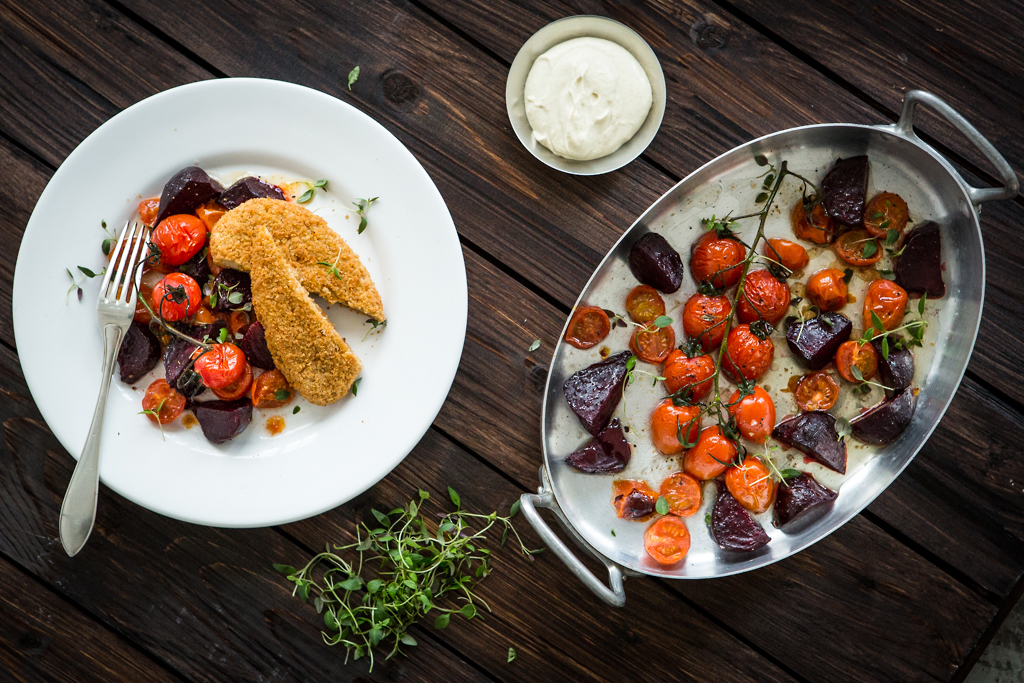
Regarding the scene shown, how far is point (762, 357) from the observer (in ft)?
5.15

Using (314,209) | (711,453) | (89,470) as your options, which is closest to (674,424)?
(711,453)

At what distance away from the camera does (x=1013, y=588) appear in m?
1.78

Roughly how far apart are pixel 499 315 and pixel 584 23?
85 centimetres

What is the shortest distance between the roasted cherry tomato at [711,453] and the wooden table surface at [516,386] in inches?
16.7

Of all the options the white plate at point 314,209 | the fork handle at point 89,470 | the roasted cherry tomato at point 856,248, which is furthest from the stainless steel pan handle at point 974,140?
the fork handle at point 89,470

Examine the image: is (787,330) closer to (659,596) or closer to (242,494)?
(659,596)

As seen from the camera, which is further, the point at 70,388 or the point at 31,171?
the point at 31,171

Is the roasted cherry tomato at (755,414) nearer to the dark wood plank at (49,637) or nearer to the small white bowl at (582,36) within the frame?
the small white bowl at (582,36)

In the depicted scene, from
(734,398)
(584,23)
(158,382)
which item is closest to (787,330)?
(734,398)

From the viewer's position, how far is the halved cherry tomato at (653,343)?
1595 millimetres

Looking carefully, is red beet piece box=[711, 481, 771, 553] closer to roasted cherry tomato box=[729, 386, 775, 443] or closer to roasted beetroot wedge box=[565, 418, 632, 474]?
roasted cherry tomato box=[729, 386, 775, 443]

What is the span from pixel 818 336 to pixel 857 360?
5.0 inches

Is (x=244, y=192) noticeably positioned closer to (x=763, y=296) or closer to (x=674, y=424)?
(x=674, y=424)

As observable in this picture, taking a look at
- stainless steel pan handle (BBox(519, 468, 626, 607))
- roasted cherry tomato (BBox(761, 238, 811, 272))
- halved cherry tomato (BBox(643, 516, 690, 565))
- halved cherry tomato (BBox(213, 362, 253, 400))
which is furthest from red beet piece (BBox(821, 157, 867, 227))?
halved cherry tomato (BBox(213, 362, 253, 400))
